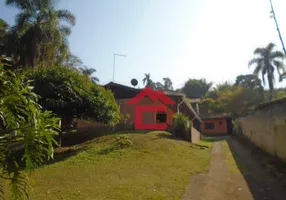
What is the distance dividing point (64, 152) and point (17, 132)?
36.1 ft

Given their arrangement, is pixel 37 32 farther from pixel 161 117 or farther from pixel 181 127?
pixel 181 127

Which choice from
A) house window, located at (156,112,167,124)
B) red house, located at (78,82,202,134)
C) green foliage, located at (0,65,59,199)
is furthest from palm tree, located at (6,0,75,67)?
green foliage, located at (0,65,59,199)

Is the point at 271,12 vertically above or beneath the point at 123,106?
above

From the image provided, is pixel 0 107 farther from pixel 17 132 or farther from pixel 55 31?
pixel 55 31

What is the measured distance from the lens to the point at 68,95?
1209 centimetres

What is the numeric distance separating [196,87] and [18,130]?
73598 mm

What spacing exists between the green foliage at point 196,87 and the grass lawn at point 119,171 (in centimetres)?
6055

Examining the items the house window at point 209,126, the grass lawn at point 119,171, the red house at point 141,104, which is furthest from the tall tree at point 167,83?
the grass lawn at point 119,171

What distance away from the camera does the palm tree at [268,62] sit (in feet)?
132

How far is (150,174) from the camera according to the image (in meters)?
8.41

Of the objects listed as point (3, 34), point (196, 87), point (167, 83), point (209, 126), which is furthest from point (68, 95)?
point (167, 83)

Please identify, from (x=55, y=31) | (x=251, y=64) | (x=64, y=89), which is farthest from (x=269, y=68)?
(x=64, y=89)

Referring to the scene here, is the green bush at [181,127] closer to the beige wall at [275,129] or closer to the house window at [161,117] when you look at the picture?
the house window at [161,117]

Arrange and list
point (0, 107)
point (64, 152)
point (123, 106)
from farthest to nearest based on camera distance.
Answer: point (123, 106), point (64, 152), point (0, 107)
